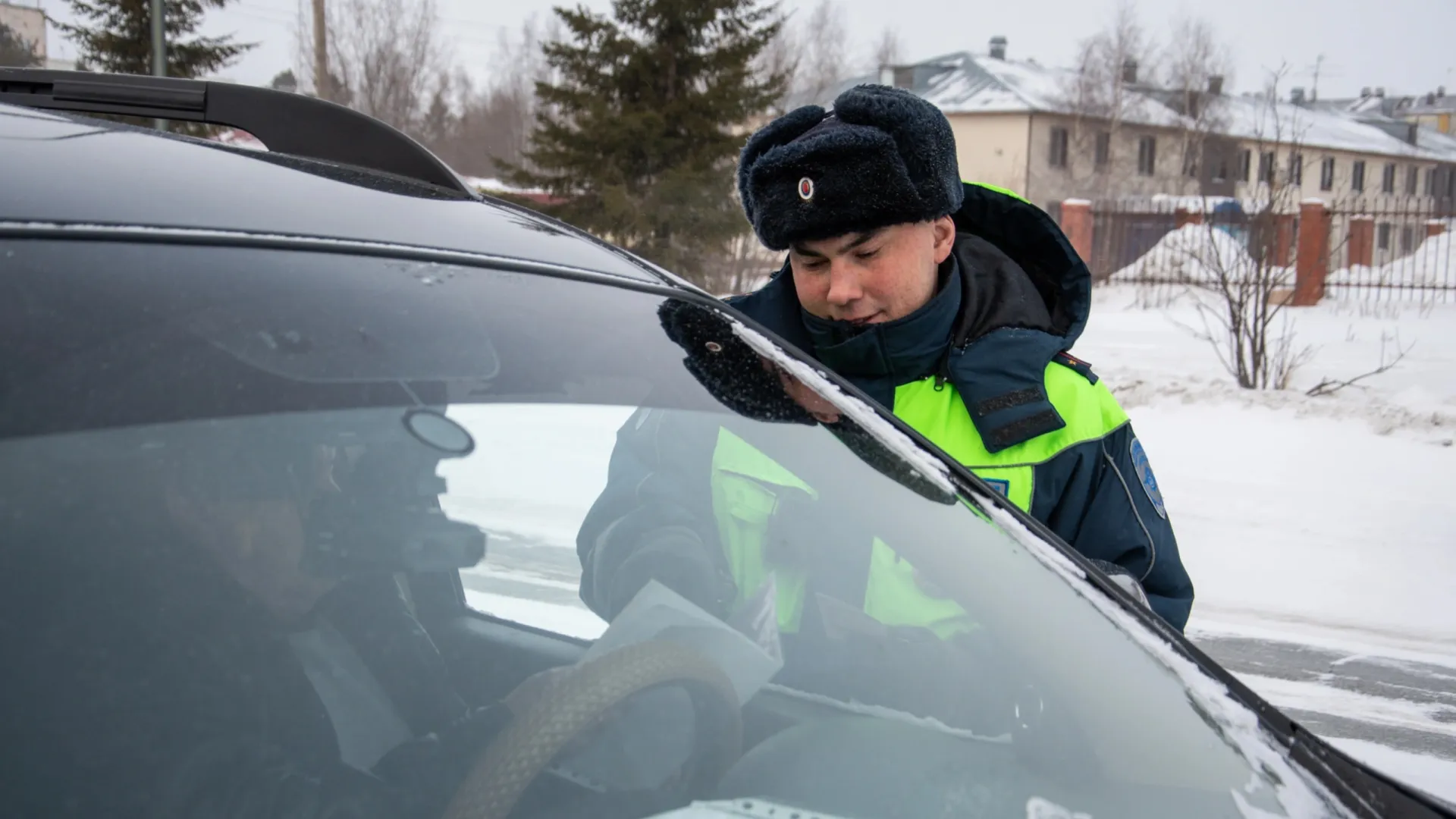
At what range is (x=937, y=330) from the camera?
1991 millimetres

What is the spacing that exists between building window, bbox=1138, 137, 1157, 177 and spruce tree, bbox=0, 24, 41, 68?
3993cm

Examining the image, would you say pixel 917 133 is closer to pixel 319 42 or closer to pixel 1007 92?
pixel 319 42

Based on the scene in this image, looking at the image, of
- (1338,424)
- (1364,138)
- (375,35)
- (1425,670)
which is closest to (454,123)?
(375,35)

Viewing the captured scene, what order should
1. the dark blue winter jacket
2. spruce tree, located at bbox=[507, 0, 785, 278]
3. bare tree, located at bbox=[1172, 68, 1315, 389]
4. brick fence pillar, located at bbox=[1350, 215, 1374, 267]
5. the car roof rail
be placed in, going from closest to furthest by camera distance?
the car roof rail
the dark blue winter jacket
bare tree, located at bbox=[1172, 68, 1315, 389]
spruce tree, located at bbox=[507, 0, 785, 278]
brick fence pillar, located at bbox=[1350, 215, 1374, 267]

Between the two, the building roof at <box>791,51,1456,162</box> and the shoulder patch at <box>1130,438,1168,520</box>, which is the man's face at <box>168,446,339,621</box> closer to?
the shoulder patch at <box>1130,438,1168,520</box>

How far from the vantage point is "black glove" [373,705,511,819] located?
3.13ft

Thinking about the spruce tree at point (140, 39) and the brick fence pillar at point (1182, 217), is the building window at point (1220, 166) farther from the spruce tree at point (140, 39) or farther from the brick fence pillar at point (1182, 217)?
the spruce tree at point (140, 39)

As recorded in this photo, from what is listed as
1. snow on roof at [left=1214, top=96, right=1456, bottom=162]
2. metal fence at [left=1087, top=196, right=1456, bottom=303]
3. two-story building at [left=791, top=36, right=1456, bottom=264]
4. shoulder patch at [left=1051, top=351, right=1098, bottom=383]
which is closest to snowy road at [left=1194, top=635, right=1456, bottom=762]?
shoulder patch at [left=1051, top=351, right=1098, bottom=383]

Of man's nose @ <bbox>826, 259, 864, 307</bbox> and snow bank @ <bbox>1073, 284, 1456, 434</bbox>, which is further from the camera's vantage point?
snow bank @ <bbox>1073, 284, 1456, 434</bbox>

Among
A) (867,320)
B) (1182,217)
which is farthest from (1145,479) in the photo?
(1182,217)

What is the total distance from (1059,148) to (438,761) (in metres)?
→ 48.5

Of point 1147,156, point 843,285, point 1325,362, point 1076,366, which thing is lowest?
point 1325,362

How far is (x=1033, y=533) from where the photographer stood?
1.43 metres

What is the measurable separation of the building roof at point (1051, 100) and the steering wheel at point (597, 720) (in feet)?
130
